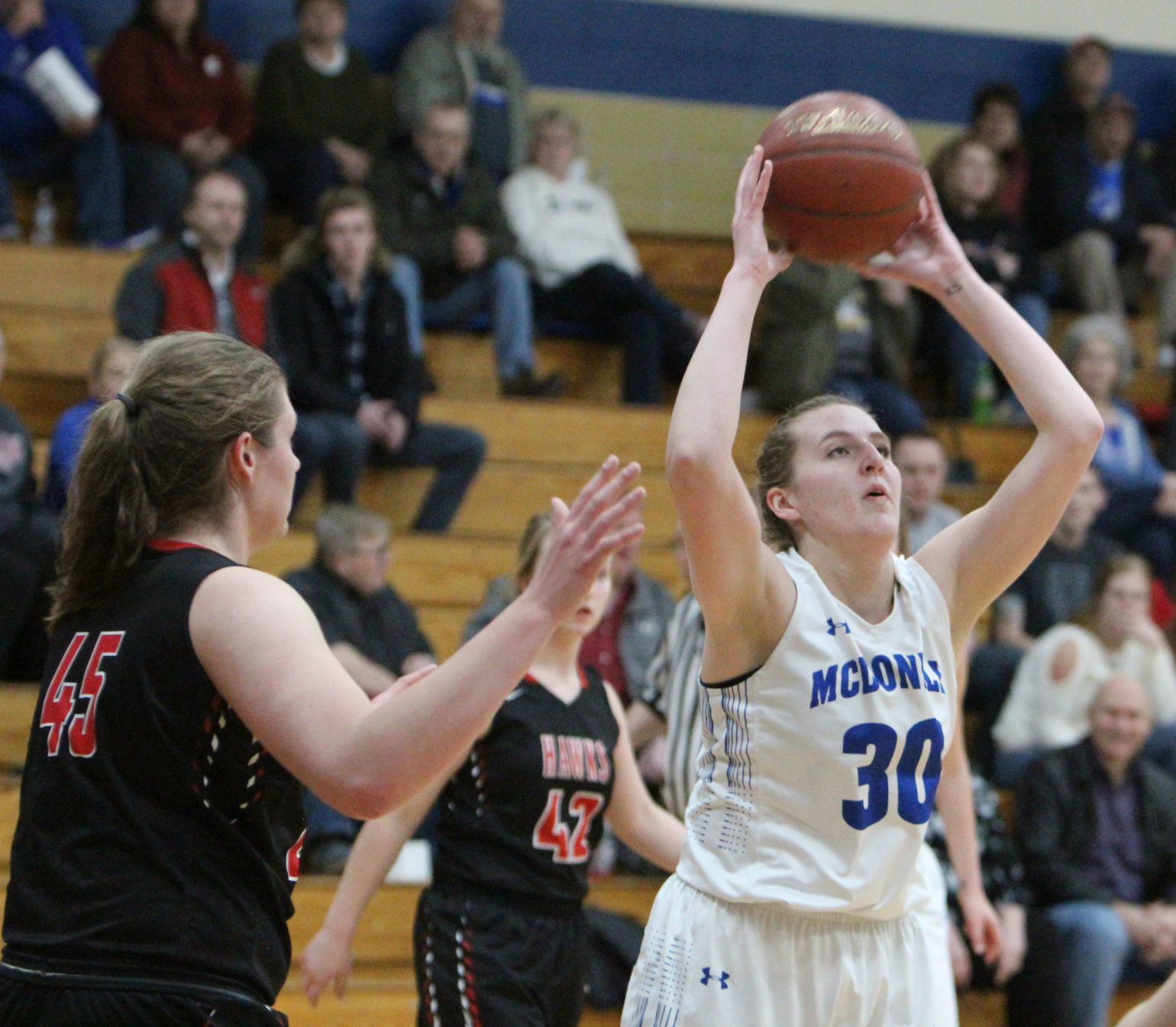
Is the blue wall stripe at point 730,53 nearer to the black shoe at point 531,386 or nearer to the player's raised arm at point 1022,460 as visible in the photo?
the black shoe at point 531,386

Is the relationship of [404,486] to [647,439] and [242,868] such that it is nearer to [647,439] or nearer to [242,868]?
[647,439]

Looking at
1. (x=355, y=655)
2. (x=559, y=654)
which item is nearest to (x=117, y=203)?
(x=355, y=655)

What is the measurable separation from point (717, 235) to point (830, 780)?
309 inches

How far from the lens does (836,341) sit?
8.49 m

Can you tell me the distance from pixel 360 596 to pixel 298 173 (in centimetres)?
324

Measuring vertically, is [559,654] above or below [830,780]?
below

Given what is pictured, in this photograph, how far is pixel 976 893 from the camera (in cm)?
389

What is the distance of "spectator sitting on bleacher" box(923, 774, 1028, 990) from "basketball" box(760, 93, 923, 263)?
306 centimetres

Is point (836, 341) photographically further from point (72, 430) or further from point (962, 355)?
point (72, 430)

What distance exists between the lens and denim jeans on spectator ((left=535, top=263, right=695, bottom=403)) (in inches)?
336

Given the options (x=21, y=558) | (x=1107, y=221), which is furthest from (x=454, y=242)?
(x=1107, y=221)

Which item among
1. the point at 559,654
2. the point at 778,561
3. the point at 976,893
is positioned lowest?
the point at 976,893

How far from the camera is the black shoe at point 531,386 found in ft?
27.3

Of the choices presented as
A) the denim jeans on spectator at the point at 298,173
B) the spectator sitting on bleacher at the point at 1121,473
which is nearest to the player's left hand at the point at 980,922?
the spectator sitting on bleacher at the point at 1121,473
